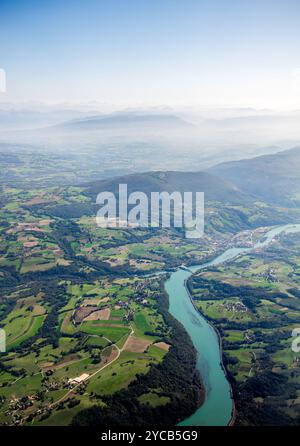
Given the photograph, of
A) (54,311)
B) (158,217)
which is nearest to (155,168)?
(158,217)

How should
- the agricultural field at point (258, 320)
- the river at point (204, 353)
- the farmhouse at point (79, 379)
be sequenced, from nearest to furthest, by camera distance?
the river at point (204, 353) < the agricultural field at point (258, 320) < the farmhouse at point (79, 379)

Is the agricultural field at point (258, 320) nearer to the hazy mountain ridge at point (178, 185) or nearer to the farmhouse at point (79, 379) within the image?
the farmhouse at point (79, 379)

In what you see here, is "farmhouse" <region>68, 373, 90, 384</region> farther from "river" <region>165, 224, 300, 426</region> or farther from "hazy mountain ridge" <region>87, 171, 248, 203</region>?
"hazy mountain ridge" <region>87, 171, 248, 203</region>

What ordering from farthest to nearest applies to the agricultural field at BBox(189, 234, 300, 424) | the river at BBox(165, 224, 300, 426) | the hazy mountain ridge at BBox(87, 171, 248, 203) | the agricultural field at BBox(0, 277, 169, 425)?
the hazy mountain ridge at BBox(87, 171, 248, 203) → the agricultural field at BBox(189, 234, 300, 424) → the agricultural field at BBox(0, 277, 169, 425) → the river at BBox(165, 224, 300, 426)

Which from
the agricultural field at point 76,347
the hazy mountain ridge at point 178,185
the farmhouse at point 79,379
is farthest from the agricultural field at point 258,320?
the hazy mountain ridge at point 178,185

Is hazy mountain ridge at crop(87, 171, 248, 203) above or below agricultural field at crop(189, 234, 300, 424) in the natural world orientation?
above

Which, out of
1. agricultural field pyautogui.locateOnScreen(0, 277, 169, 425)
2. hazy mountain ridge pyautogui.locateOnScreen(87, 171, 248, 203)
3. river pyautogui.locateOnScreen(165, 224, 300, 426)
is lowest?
river pyautogui.locateOnScreen(165, 224, 300, 426)

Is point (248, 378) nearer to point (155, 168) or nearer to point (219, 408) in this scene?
point (219, 408)

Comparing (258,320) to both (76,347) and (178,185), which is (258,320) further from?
A: (178,185)

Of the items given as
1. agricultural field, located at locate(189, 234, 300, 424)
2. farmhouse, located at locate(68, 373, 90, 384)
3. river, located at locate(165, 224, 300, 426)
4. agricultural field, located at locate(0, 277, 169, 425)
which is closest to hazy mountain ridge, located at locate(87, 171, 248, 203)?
agricultural field, located at locate(189, 234, 300, 424)
